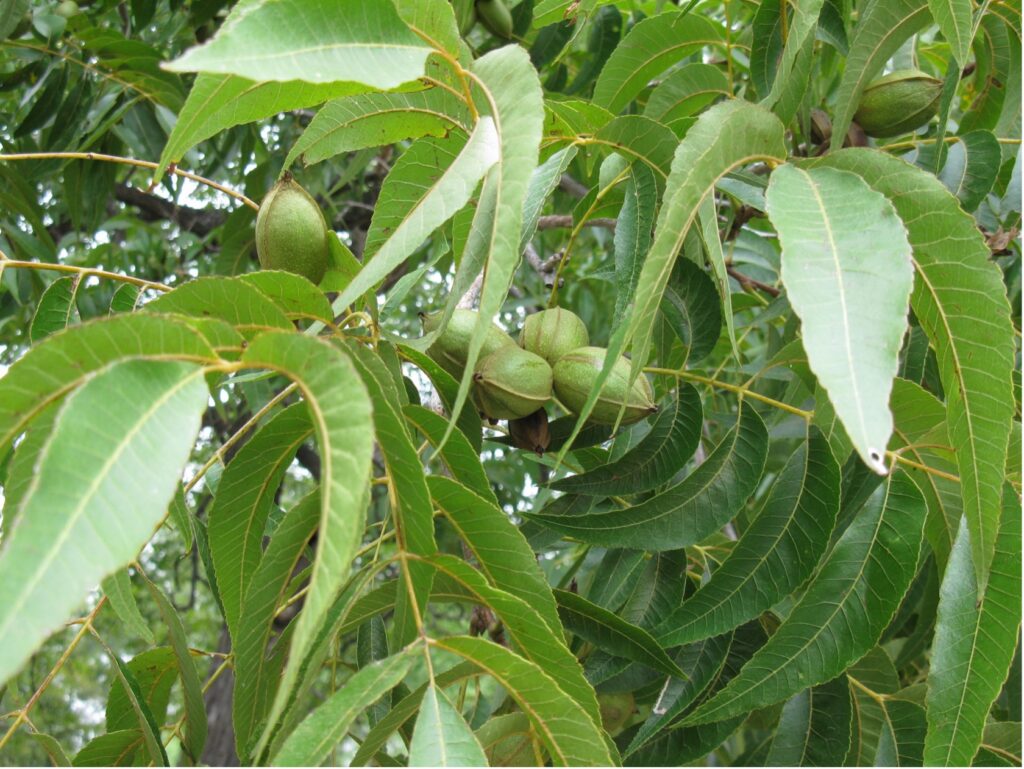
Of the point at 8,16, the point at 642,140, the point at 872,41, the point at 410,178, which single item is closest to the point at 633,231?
the point at 642,140

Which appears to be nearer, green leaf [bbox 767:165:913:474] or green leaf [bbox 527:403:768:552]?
green leaf [bbox 767:165:913:474]

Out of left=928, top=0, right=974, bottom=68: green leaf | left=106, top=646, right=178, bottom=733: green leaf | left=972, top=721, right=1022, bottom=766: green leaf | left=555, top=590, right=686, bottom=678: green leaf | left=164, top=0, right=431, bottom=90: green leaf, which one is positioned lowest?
left=972, top=721, right=1022, bottom=766: green leaf

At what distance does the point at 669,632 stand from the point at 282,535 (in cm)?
51

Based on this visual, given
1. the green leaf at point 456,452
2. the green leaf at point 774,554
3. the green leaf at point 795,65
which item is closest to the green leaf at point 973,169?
the green leaf at point 795,65

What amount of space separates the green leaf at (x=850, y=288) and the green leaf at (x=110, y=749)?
99cm

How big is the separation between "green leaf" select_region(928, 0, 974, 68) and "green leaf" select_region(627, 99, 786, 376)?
0.25 m

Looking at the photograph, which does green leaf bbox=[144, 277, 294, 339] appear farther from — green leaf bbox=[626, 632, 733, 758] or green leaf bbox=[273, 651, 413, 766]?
green leaf bbox=[626, 632, 733, 758]

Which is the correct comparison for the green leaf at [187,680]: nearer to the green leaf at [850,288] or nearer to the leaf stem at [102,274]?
the leaf stem at [102,274]

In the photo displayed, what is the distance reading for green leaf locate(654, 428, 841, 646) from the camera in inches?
49.3

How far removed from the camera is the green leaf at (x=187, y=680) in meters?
1.32

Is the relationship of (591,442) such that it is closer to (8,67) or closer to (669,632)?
(669,632)

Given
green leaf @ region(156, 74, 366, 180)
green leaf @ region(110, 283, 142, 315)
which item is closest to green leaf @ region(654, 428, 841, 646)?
green leaf @ region(156, 74, 366, 180)

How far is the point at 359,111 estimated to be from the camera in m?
1.24

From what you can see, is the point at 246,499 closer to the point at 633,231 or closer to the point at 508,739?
the point at 508,739
